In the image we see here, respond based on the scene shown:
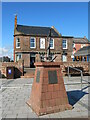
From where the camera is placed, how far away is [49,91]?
16.2 feet

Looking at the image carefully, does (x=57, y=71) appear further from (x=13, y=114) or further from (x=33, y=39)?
(x=33, y=39)

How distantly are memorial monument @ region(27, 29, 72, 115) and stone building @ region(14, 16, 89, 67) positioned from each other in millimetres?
19936

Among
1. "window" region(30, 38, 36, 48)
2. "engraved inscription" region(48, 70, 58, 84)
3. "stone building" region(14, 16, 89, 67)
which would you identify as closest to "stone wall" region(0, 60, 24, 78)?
"stone building" region(14, 16, 89, 67)

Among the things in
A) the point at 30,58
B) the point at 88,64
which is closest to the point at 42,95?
the point at 88,64

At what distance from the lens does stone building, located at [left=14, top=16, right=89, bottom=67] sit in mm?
26172

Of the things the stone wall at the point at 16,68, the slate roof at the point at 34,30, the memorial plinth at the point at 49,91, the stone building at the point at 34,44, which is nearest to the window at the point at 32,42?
the stone building at the point at 34,44

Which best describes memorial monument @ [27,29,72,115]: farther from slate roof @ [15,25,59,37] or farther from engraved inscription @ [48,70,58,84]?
slate roof @ [15,25,59,37]

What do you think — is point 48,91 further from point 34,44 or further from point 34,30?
point 34,30

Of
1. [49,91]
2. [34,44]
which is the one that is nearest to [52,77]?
[49,91]

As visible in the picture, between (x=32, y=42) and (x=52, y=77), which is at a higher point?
(x=32, y=42)

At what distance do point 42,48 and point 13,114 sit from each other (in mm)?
23040

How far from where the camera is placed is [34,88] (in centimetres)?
547

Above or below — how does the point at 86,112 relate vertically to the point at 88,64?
below

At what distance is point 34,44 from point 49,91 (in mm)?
22498
